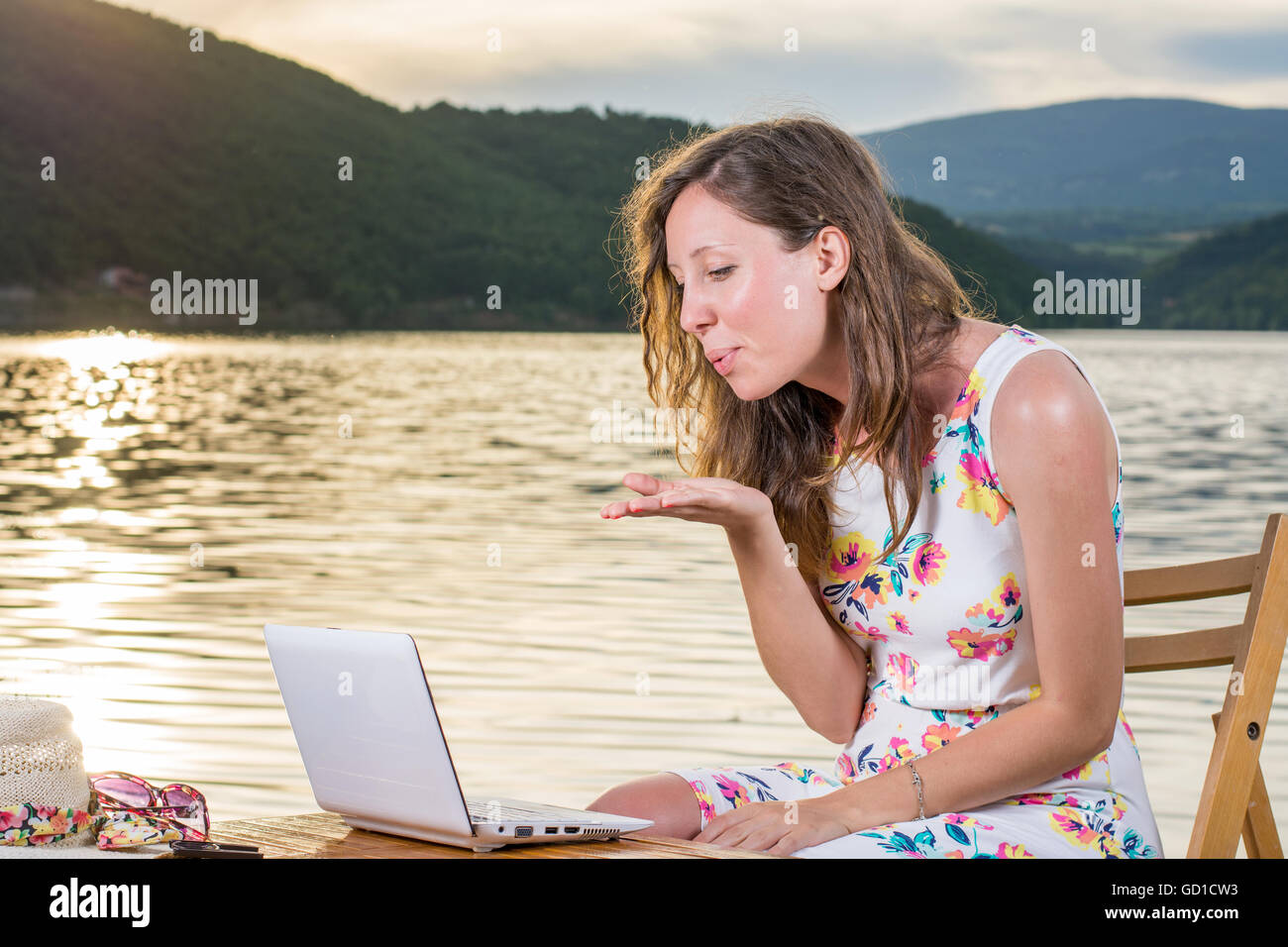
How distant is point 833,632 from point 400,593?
487 centimetres

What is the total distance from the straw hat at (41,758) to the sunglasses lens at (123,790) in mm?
41

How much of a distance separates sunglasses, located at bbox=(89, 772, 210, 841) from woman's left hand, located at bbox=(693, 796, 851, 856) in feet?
1.78

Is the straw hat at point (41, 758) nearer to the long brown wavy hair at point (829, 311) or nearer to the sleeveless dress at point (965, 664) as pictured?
the sleeveless dress at point (965, 664)

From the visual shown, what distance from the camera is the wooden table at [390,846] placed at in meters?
1.40

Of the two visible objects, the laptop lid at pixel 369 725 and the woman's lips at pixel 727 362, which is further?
the woman's lips at pixel 727 362

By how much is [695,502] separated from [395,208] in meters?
50.9

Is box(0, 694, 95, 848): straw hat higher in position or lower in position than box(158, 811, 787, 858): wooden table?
higher

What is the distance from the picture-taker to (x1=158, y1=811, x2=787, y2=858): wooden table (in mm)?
1396

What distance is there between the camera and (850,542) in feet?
6.47

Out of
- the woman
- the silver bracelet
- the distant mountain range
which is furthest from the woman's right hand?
the distant mountain range

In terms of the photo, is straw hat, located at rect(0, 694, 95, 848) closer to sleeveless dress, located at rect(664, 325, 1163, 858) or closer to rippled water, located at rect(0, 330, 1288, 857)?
sleeveless dress, located at rect(664, 325, 1163, 858)

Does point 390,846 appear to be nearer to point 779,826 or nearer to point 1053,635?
point 779,826

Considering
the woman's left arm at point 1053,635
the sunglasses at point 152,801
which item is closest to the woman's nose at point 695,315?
the woman's left arm at point 1053,635
